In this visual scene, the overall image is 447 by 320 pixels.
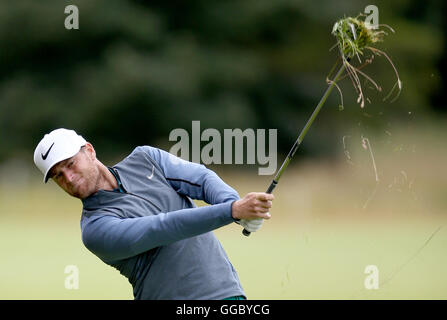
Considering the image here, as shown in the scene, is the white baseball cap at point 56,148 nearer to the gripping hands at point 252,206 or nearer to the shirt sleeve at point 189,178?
the shirt sleeve at point 189,178

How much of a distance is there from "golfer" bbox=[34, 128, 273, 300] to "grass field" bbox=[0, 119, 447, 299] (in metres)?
2.65

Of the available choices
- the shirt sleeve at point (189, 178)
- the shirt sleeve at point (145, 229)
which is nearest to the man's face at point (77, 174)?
the shirt sleeve at point (145, 229)

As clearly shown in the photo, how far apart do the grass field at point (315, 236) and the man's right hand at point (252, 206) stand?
9.48 ft

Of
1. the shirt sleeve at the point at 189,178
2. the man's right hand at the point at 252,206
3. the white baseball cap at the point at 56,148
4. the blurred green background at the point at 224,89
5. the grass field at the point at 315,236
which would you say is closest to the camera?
the man's right hand at the point at 252,206

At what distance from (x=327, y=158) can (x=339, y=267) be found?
27.8 ft

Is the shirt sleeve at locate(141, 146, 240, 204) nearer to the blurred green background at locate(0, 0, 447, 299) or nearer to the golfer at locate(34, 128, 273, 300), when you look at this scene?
the golfer at locate(34, 128, 273, 300)

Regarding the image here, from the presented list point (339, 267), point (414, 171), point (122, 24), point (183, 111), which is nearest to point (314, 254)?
point (339, 267)

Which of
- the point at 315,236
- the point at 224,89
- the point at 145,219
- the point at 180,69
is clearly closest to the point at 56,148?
the point at 145,219

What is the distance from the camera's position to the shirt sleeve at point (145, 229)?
10.3ft

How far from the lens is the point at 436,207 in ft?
41.4

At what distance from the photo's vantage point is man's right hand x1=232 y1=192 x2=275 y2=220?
10.2ft

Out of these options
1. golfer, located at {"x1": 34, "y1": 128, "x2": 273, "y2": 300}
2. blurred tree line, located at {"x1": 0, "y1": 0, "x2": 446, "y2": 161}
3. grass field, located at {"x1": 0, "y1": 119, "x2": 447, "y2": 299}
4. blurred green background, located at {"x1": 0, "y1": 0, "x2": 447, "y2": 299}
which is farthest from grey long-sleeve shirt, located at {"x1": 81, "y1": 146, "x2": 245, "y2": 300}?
blurred tree line, located at {"x1": 0, "y1": 0, "x2": 446, "y2": 161}

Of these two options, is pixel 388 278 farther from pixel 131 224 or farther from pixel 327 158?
pixel 327 158

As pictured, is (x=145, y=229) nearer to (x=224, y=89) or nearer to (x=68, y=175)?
(x=68, y=175)
